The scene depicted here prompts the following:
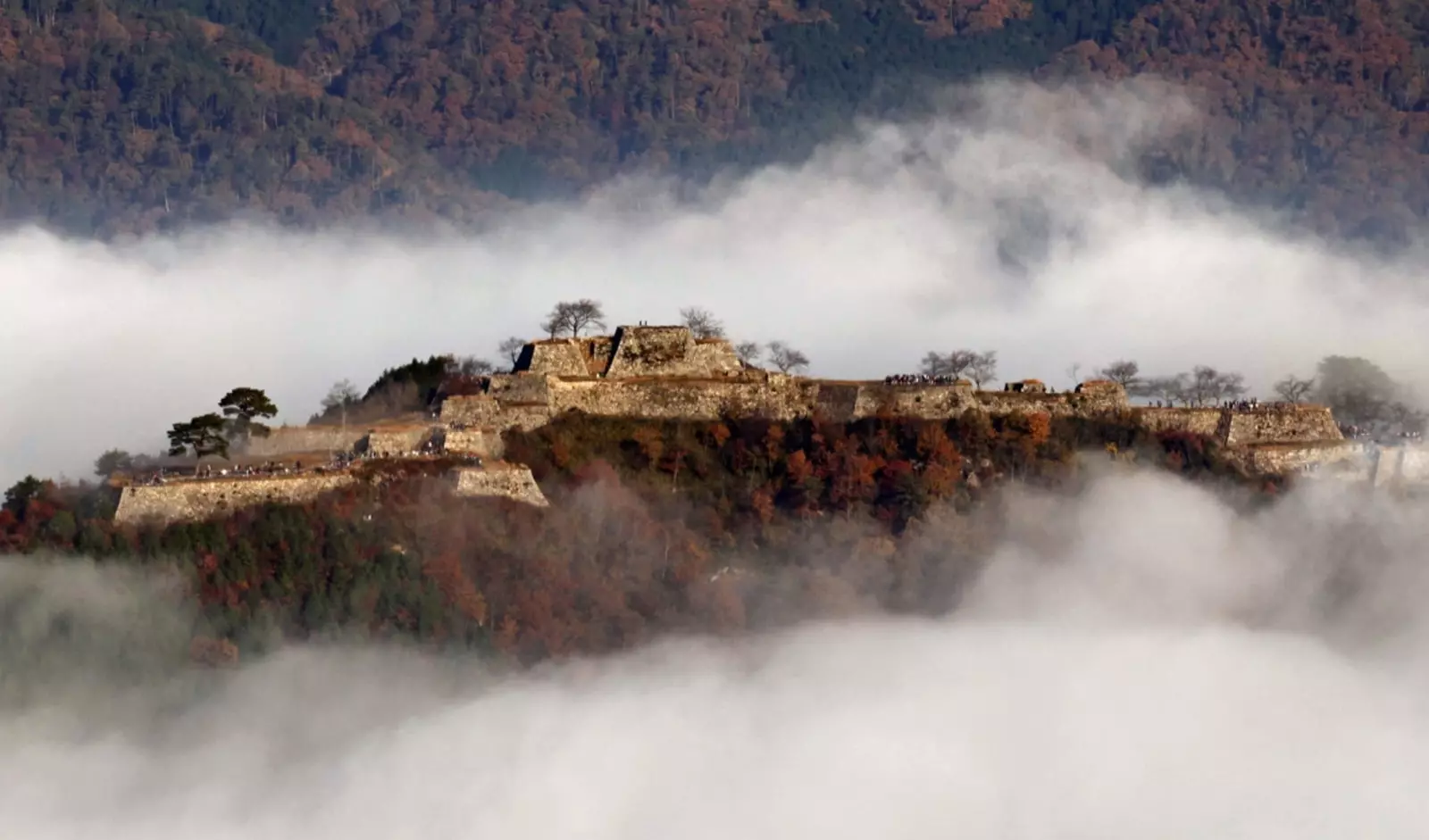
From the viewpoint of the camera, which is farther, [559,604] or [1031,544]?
[1031,544]

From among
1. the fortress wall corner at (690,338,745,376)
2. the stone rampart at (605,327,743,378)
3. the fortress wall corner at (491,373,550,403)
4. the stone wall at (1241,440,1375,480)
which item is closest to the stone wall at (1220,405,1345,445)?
the stone wall at (1241,440,1375,480)

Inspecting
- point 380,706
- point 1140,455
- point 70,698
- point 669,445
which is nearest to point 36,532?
point 70,698

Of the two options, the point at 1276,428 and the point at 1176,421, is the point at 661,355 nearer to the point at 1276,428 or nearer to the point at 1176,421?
the point at 1176,421

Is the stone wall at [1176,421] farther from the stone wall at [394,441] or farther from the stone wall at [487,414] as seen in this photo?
the stone wall at [394,441]

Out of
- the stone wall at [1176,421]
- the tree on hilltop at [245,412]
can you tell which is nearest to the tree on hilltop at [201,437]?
the tree on hilltop at [245,412]

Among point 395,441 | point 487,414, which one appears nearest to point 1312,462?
point 487,414

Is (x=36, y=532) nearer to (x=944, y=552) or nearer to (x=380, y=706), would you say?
(x=380, y=706)
